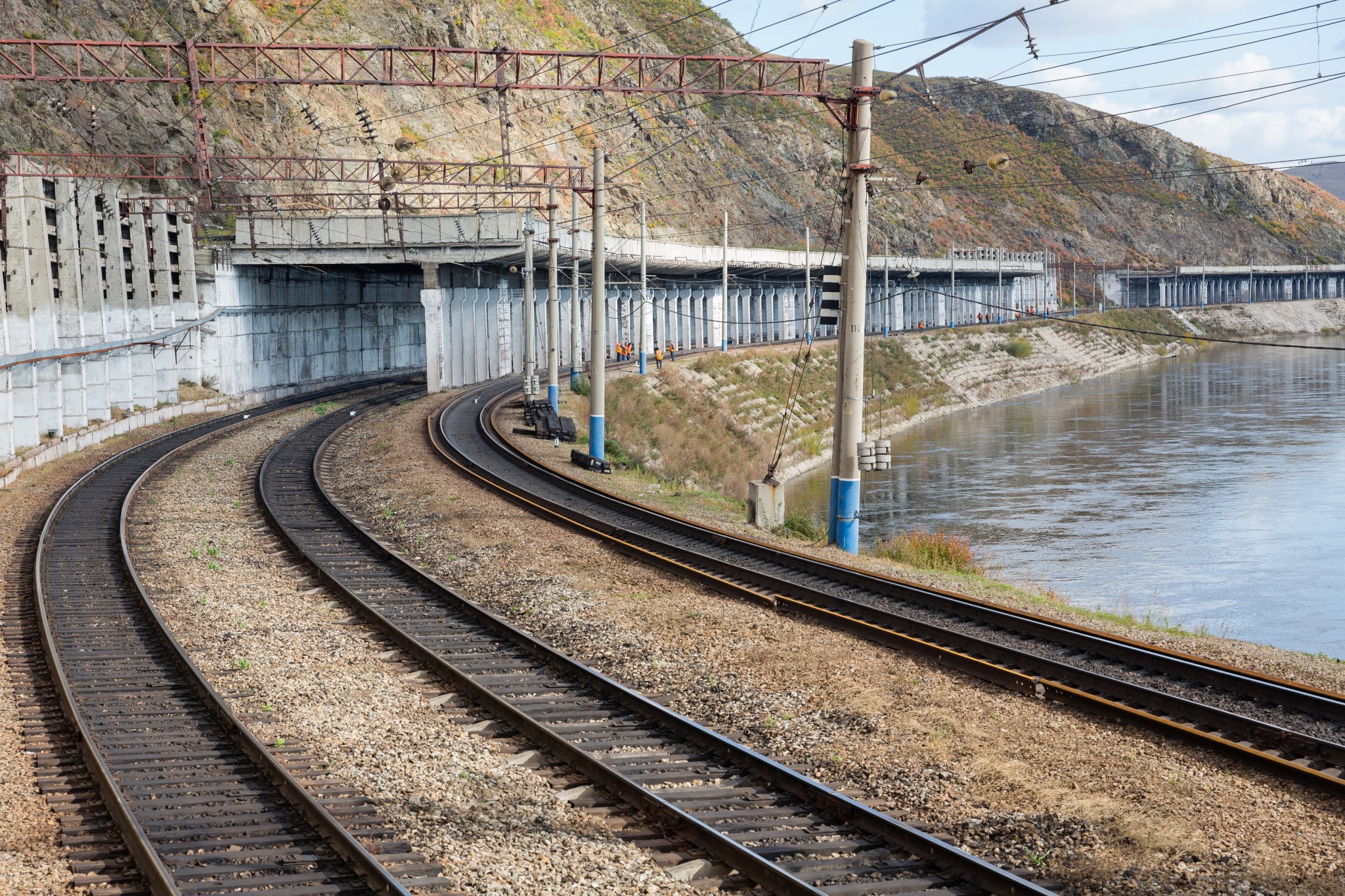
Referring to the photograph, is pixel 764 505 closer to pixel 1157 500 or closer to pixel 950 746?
pixel 950 746

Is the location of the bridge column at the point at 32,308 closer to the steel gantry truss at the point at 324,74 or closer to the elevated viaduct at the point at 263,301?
the elevated viaduct at the point at 263,301

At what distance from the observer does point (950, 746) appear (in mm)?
11383

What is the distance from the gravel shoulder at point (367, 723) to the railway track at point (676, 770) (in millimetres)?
422

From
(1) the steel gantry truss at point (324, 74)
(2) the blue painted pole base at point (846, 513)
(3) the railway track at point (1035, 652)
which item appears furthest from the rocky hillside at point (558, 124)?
(3) the railway track at point (1035, 652)

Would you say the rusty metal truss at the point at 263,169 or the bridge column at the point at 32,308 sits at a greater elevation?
the rusty metal truss at the point at 263,169

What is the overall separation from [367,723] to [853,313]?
44.3 ft

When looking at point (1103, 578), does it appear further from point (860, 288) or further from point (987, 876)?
point (987, 876)

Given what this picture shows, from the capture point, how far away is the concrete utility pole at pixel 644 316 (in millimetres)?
57681

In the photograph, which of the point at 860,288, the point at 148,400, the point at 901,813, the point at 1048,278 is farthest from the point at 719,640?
the point at 1048,278

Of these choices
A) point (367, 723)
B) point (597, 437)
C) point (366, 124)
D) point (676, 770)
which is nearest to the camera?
point (676, 770)

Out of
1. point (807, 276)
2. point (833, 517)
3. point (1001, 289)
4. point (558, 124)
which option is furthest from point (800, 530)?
point (1001, 289)

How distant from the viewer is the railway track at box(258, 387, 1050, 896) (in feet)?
28.2

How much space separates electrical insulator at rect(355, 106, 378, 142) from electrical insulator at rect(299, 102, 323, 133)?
253 centimetres

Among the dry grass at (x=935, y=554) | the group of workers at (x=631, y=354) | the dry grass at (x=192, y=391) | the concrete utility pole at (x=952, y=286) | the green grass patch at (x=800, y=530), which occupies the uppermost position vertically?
the concrete utility pole at (x=952, y=286)
